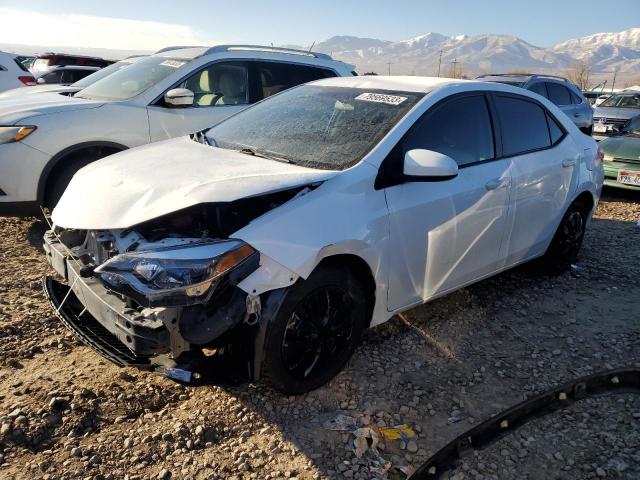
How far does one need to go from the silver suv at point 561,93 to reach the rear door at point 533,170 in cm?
726

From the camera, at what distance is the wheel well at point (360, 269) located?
2.72 meters

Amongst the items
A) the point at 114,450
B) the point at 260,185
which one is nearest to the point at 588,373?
the point at 260,185

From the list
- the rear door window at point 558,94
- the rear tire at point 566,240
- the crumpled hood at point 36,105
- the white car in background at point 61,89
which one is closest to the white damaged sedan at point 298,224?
the rear tire at point 566,240

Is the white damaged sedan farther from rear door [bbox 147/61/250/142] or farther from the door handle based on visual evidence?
rear door [bbox 147/61/250/142]

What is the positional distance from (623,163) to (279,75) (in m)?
5.36

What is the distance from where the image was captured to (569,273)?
491cm

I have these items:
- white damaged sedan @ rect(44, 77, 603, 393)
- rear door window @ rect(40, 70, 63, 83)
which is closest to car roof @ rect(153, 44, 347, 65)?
white damaged sedan @ rect(44, 77, 603, 393)

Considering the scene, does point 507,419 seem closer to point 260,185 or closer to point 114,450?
point 260,185

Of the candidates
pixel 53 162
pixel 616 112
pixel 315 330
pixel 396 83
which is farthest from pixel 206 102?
pixel 616 112

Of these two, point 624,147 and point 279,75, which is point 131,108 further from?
point 624,147

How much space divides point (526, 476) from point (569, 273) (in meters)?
2.95

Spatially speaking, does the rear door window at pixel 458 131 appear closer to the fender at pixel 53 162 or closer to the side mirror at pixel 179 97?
the side mirror at pixel 179 97

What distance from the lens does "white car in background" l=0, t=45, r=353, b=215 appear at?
4555 millimetres

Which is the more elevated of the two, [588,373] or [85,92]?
[85,92]
